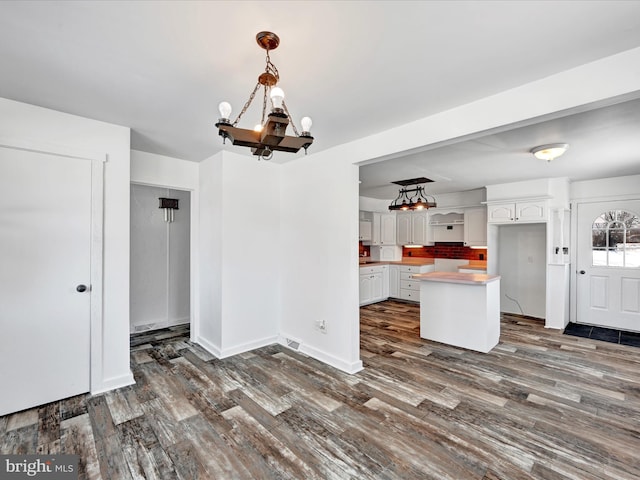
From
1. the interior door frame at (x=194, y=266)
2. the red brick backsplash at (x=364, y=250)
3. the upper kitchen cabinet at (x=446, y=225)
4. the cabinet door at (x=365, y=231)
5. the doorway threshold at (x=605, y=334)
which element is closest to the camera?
the interior door frame at (x=194, y=266)

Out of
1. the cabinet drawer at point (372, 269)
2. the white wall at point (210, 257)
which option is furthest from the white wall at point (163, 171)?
the cabinet drawer at point (372, 269)

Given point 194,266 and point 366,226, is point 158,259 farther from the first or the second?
point 366,226

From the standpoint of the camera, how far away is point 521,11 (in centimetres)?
148

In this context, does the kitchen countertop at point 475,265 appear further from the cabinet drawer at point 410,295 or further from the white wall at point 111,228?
the white wall at point 111,228

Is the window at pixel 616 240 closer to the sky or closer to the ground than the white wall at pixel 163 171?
closer to the ground

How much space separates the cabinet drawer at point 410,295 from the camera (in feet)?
22.6

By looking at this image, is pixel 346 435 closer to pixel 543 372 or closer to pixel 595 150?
pixel 543 372

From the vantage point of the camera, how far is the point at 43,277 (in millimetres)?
2594

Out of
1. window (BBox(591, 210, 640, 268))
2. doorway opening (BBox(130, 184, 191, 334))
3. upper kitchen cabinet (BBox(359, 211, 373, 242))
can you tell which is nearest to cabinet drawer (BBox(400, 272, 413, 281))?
upper kitchen cabinet (BBox(359, 211, 373, 242))

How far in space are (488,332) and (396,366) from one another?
1381 millimetres

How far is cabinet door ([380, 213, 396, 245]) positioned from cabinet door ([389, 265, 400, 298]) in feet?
2.19

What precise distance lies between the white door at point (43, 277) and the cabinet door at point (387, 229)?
589cm

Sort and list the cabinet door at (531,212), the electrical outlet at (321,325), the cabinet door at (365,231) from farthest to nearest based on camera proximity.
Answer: the cabinet door at (365,231) < the cabinet door at (531,212) < the electrical outlet at (321,325)

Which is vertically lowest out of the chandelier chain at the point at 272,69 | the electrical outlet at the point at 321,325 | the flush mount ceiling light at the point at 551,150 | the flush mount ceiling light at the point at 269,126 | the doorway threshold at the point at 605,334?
the doorway threshold at the point at 605,334
